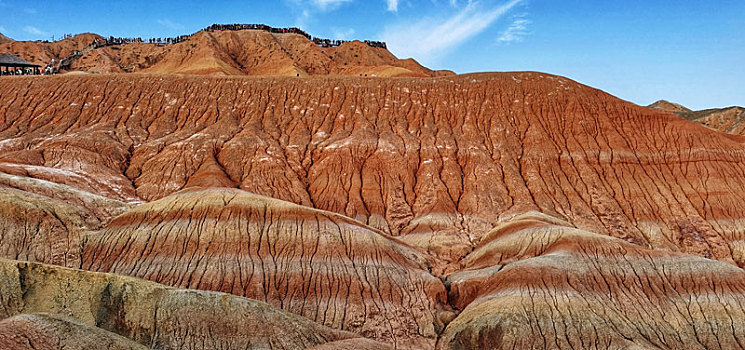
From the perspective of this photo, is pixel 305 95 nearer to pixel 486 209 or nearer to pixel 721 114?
pixel 486 209

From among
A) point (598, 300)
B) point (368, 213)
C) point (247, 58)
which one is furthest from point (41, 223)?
point (247, 58)

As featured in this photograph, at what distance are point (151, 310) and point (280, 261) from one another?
14.4 metres

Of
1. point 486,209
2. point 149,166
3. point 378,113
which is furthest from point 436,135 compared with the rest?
point 149,166

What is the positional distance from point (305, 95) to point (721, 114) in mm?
85405

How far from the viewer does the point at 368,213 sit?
6244 cm

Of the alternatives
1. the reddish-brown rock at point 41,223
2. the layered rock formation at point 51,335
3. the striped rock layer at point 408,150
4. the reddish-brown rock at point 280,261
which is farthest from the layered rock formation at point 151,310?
the striped rock layer at point 408,150

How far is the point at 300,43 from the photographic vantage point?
5433 inches

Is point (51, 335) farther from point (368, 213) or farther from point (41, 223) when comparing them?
point (368, 213)

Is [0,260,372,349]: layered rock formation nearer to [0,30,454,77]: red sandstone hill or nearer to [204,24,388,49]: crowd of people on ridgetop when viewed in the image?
[0,30,454,77]: red sandstone hill

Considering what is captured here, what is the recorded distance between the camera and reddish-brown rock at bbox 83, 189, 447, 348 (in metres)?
40.7

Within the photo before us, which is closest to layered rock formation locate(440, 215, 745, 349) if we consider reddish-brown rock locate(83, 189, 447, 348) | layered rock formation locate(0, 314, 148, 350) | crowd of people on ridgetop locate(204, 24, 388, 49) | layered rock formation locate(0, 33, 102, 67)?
reddish-brown rock locate(83, 189, 447, 348)

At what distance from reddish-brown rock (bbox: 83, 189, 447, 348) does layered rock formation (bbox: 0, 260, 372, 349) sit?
813 centimetres

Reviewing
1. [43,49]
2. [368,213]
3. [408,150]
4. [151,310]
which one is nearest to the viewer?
[151,310]

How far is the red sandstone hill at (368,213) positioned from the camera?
36.2 m
